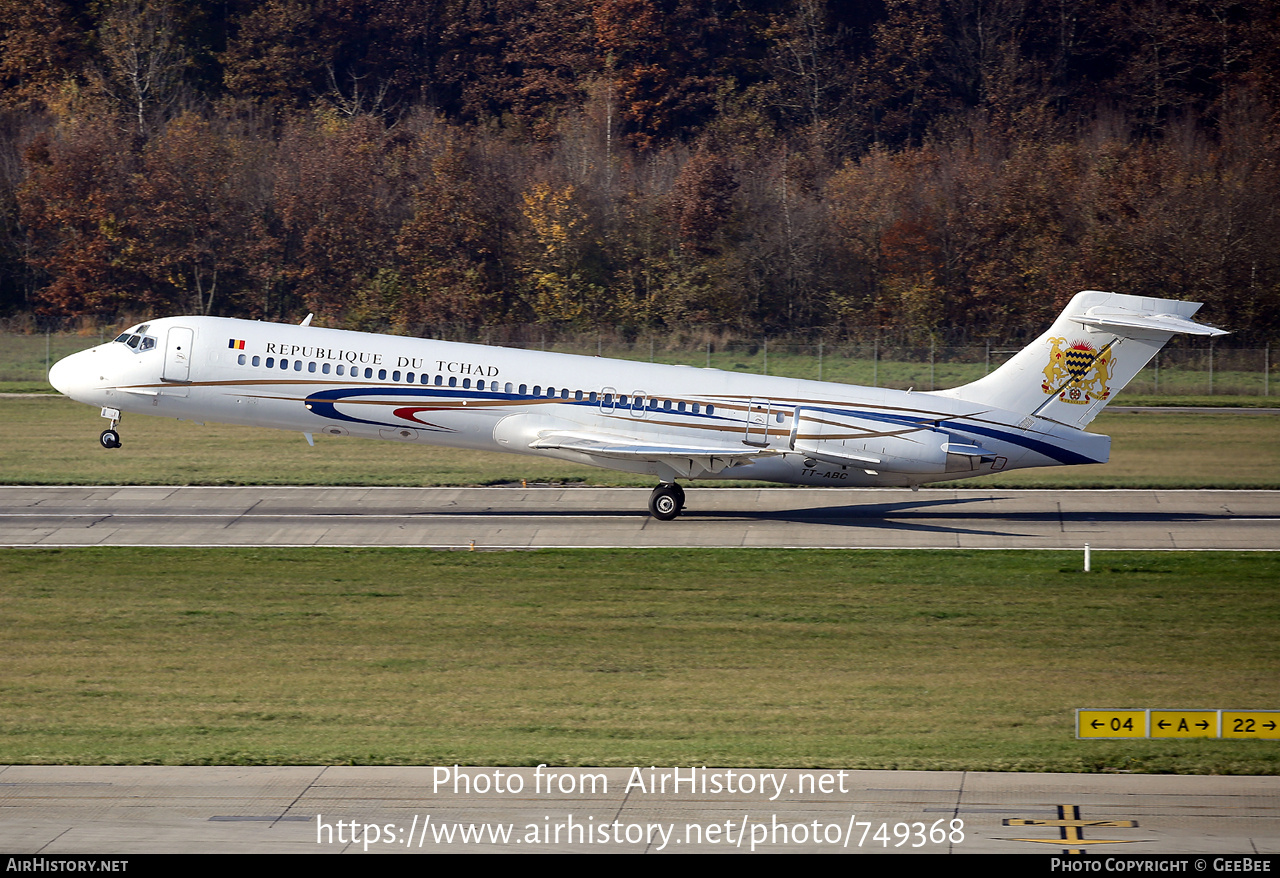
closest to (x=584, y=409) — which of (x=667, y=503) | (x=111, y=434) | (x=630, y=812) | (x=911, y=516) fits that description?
(x=667, y=503)

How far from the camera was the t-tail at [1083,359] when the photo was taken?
32.9 metres

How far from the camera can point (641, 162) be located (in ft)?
293

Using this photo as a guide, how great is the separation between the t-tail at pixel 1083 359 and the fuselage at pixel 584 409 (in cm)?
42

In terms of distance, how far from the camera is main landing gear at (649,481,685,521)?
35219 mm

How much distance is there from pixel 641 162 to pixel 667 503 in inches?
2257

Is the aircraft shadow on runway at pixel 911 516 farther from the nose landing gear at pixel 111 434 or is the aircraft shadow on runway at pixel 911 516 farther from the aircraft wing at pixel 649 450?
the nose landing gear at pixel 111 434

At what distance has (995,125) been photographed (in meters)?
92.2

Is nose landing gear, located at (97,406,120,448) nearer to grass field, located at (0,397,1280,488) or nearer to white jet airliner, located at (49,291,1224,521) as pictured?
white jet airliner, located at (49,291,1224,521)

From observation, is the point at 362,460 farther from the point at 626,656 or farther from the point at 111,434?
the point at 626,656

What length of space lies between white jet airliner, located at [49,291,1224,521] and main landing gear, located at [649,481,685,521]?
1.04m

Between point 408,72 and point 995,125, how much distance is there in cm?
3910

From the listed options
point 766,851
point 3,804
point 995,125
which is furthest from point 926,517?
point 995,125

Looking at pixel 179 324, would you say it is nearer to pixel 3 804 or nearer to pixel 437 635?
pixel 437 635
